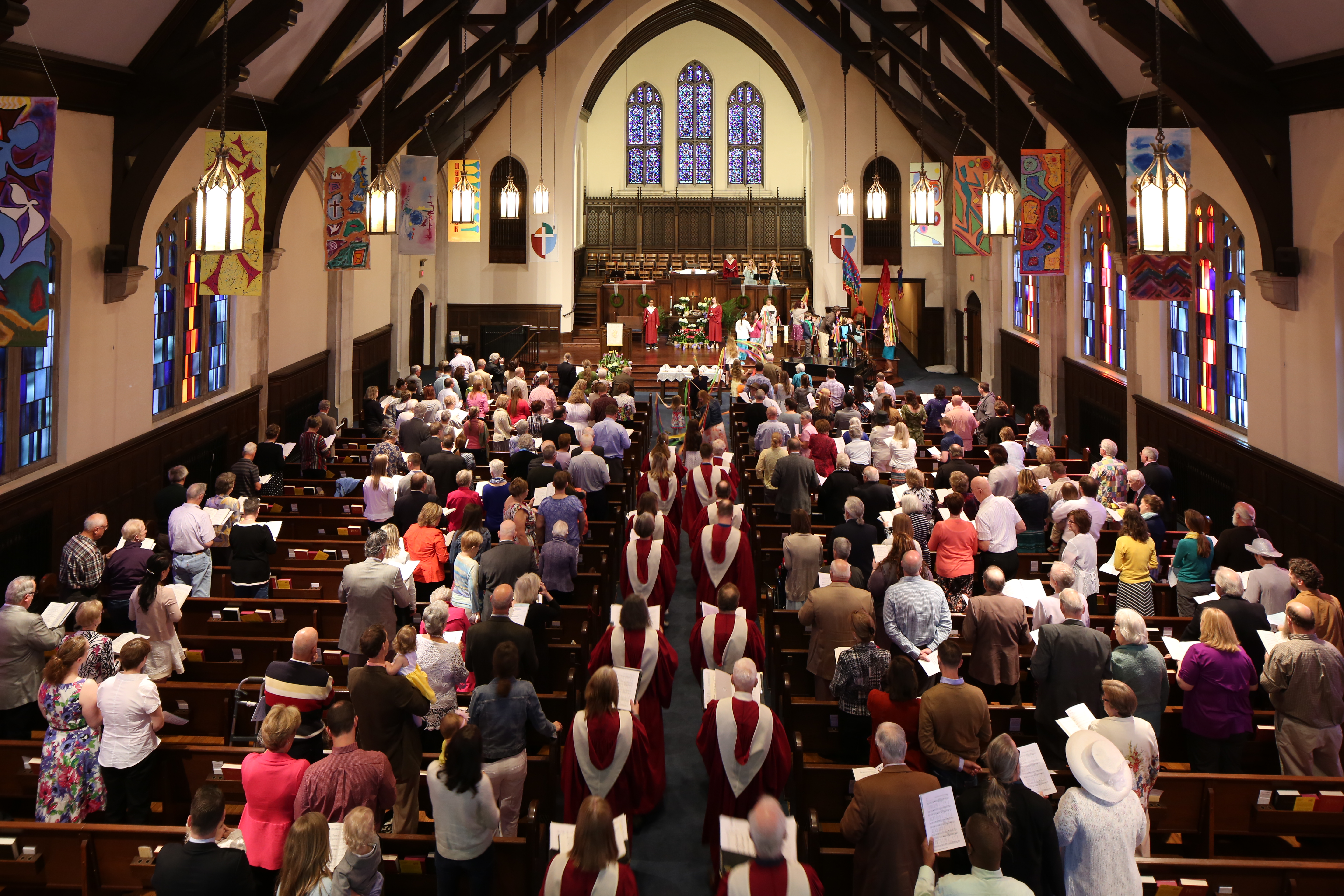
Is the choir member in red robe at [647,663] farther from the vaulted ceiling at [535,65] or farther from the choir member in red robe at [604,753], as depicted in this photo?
the vaulted ceiling at [535,65]

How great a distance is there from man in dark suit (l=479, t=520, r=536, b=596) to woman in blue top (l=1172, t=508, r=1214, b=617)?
5.02 m

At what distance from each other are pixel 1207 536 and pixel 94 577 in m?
8.54

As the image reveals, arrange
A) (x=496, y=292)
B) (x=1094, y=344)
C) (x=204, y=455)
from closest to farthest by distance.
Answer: (x=204, y=455) < (x=1094, y=344) < (x=496, y=292)

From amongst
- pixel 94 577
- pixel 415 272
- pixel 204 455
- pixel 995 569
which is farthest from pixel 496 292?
pixel 995 569

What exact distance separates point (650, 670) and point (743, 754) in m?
1.08

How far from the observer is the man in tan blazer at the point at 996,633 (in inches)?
285

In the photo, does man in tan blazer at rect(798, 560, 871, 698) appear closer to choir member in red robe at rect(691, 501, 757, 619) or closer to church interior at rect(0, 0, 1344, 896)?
church interior at rect(0, 0, 1344, 896)

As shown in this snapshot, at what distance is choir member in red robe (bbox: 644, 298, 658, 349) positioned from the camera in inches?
1055

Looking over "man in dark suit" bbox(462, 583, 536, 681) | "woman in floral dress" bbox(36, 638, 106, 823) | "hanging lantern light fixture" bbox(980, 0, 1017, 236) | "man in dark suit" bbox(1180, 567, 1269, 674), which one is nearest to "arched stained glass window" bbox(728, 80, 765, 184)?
"hanging lantern light fixture" bbox(980, 0, 1017, 236)

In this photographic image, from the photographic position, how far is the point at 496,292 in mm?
28531

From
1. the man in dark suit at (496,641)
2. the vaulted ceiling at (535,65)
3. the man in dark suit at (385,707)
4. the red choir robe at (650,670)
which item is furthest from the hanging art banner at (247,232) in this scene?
the man in dark suit at (385,707)

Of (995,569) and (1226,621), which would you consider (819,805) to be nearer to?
(995,569)

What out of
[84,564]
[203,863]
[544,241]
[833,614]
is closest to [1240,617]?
[833,614]

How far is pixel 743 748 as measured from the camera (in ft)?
19.9
